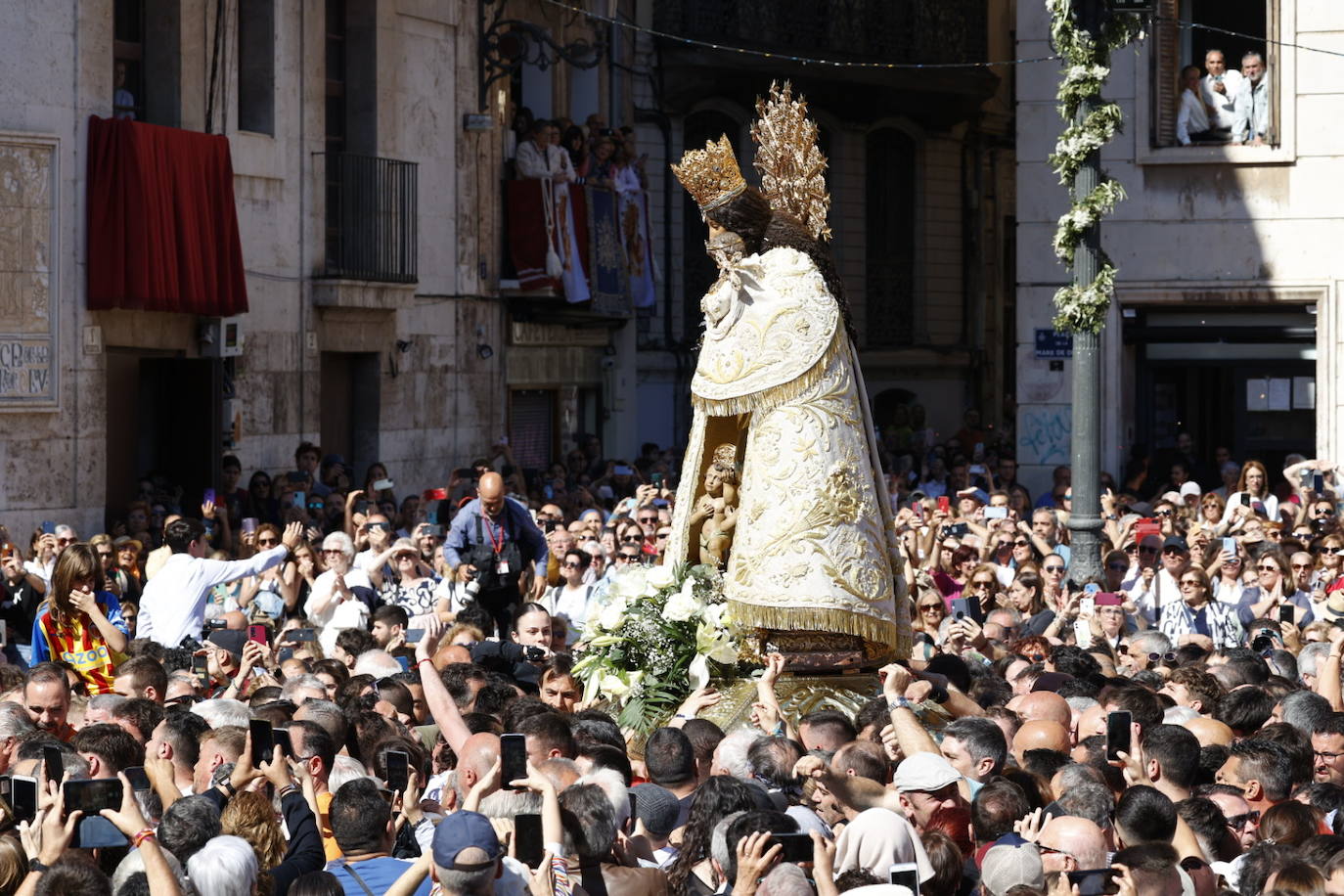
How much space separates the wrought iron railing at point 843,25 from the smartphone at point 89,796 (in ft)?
82.6

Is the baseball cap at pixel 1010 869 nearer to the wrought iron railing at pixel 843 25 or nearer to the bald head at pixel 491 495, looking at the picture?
the bald head at pixel 491 495

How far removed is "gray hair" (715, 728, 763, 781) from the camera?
8.41 metres

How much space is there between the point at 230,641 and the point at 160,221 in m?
7.99

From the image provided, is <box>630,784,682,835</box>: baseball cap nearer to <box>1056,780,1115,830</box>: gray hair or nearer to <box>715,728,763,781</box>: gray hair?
<box>715,728,763,781</box>: gray hair

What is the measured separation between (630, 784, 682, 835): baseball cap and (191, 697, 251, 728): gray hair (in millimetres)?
1978

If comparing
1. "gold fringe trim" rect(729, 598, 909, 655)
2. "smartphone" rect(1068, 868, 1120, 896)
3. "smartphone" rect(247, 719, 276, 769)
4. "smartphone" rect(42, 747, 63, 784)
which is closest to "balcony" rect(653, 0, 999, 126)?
"gold fringe trim" rect(729, 598, 909, 655)

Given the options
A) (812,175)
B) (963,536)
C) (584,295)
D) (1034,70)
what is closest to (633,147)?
(584,295)

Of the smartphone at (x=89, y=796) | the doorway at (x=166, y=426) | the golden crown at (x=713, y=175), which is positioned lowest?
the smartphone at (x=89, y=796)

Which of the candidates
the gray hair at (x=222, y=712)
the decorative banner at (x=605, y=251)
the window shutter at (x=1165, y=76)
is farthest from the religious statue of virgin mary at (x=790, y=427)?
the decorative banner at (x=605, y=251)

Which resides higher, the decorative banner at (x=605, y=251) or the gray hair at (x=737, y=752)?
the decorative banner at (x=605, y=251)

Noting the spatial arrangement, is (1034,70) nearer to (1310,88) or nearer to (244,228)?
(1310,88)

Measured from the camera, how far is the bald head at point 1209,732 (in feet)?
29.5

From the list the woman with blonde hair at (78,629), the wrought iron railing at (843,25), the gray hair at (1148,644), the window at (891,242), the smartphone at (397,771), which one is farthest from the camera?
the window at (891,242)

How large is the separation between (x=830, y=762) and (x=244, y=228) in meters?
14.1
